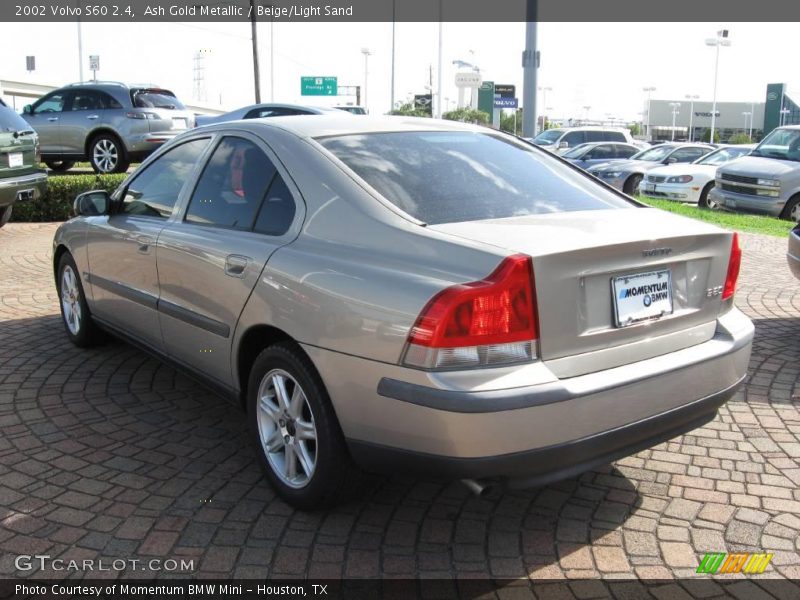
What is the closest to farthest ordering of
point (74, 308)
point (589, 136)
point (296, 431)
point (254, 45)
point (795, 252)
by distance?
point (296, 431), point (74, 308), point (795, 252), point (254, 45), point (589, 136)

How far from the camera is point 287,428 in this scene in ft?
11.2

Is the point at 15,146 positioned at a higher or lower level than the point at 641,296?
higher

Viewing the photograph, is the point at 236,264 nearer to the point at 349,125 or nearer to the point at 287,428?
the point at 287,428

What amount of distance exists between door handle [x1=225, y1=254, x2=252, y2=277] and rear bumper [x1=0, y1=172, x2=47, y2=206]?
7.11 m

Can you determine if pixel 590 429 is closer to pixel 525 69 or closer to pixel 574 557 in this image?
pixel 574 557

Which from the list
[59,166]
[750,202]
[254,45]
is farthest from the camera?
[254,45]

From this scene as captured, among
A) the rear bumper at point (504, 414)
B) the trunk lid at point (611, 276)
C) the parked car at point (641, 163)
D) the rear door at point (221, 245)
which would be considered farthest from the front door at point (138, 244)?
the parked car at point (641, 163)

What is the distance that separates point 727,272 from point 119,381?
363 centimetres

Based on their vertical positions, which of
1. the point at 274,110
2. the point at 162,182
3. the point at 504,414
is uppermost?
the point at 274,110

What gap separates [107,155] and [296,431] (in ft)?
45.2

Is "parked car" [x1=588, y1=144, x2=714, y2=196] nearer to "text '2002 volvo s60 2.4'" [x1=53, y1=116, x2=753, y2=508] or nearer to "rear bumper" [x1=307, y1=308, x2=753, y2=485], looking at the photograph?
"text '2002 volvo s60 2.4'" [x1=53, y1=116, x2=753, y2=508]

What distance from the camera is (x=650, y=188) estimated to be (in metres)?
17.8

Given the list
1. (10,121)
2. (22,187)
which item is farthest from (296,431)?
(10,121)

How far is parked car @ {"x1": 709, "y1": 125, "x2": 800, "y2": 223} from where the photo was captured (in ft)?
45.4
